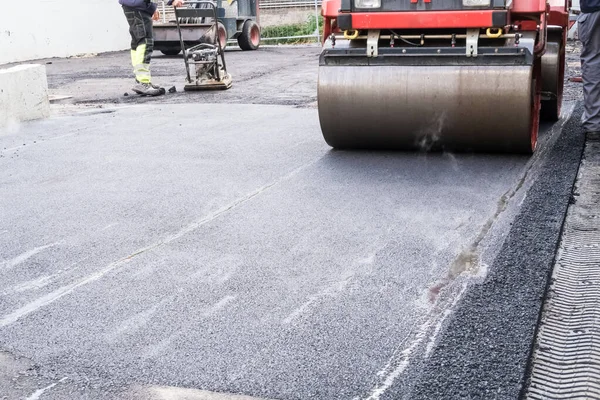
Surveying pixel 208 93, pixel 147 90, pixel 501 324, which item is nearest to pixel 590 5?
pixel 501 324

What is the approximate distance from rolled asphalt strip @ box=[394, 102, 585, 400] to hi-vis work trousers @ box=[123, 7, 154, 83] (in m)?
7.12

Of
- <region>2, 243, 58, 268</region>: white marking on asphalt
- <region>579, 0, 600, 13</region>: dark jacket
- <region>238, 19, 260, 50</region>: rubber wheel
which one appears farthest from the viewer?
<region>238, 19, 260, 50</region>: rubber wheel

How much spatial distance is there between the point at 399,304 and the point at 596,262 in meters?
1.04

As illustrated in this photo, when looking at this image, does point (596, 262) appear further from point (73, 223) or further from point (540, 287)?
point (73, 223)

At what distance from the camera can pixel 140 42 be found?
10.6 metres

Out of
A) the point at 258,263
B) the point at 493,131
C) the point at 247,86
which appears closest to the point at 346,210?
the point at 258,263

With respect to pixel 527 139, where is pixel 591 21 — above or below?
above

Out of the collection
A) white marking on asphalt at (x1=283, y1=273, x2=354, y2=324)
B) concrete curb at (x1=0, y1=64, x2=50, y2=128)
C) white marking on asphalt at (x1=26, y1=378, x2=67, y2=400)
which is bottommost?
white marking on asphalt at (x1=283, y1=273, x2=354, y2=324)

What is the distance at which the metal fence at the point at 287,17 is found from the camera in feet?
78.1

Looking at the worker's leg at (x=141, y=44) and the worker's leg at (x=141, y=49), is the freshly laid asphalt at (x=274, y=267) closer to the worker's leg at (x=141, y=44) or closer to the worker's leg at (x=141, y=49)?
→ the worker's leg at (x=141, y=49)

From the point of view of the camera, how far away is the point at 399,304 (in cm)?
324

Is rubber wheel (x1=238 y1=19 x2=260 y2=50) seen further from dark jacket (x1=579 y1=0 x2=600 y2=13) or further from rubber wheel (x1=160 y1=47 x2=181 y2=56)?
dark jacket (x1=579 y1=0 x2=600 y2=13)

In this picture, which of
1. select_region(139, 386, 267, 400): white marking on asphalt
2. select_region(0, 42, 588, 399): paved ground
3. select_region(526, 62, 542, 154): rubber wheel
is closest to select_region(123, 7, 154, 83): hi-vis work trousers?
select_region(0, 42, 588, 399): paved ground

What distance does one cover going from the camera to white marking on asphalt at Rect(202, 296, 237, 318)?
10.6 ft
